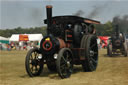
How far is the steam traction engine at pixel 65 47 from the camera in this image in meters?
7.46

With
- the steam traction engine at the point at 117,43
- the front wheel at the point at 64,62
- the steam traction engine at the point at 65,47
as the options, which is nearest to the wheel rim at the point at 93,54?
the steam traction engine at the point at 65,47

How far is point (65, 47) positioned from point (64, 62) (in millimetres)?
1047

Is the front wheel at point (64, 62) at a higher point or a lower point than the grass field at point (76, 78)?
higher

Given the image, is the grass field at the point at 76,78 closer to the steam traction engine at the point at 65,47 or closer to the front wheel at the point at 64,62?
the front wheel at the point at 64,62

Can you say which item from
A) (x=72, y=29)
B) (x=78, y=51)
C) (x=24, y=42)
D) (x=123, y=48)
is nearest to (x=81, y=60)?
(x=78, y=51)

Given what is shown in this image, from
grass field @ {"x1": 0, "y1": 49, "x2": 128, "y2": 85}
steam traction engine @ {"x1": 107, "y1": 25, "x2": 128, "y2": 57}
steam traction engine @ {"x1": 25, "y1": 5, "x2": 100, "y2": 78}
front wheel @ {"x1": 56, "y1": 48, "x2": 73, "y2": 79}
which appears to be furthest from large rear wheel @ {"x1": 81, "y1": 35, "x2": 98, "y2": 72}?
steam traction engine @ {"x1": 107, "y1": 25, "x2": 128, "y2": 57}

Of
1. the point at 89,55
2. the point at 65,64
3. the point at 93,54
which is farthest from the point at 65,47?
the point at 93,54

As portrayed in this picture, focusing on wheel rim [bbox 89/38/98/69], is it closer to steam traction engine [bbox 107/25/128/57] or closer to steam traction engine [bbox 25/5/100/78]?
steam traction engine [bbox 25/5/100/78]

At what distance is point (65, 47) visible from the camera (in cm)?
816

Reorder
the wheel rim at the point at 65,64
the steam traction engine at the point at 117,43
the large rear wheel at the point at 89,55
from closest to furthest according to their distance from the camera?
the wheel rim at the point at 65,64
the large rear wheel at the point at 89,55
the steam traction engine at the point at 117,43

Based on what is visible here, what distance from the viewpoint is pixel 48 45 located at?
7543mm

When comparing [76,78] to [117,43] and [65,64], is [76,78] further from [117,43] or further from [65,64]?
[117,43]

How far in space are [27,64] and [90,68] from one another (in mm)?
2839

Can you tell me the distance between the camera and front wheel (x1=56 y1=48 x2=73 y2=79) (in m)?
6.90
